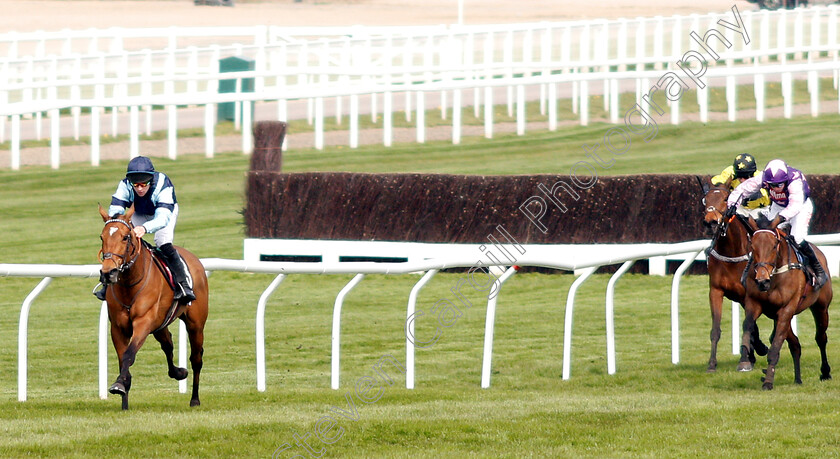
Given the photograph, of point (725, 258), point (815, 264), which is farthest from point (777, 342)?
point (725, 258)

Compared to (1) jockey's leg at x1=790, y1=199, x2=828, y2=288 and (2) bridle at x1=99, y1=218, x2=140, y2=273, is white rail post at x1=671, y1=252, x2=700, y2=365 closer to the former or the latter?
(1) jockey's leg at x1=790, y1=199, x2=828, y2=288

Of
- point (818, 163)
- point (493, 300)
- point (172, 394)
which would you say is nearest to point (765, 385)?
point (493, 300)

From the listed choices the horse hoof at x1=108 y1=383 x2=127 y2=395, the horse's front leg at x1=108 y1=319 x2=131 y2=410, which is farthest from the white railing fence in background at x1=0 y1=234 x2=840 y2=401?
the horse hoof at x1=108 y1=383 x2=127 y2=395

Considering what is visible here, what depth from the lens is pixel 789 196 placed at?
27.6 ft

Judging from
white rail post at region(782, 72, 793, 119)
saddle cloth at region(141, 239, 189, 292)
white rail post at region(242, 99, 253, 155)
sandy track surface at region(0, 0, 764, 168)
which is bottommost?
saddle cloth at region(141, 239, 189, 292)

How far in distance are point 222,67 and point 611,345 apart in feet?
39.9

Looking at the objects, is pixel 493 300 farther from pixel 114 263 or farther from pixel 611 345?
pixel 114 263

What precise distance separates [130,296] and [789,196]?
4.14 m

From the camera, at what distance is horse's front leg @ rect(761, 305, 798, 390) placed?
25.6ft

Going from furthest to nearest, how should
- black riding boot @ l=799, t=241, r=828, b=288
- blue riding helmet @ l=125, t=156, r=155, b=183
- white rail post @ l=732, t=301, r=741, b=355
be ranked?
white rail post @ l=732, t=301, r=741, b=355
black riding boot @ l=799, t=241, r=828, b=288
blue riding helmet @ l=125, t=156, r=155, b=183

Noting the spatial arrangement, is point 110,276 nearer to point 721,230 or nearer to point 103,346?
point 103,346

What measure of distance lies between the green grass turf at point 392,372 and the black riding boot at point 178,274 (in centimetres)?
58

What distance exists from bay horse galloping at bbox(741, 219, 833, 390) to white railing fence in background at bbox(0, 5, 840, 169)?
7688 mm

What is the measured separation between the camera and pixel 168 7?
4434 centimetres
